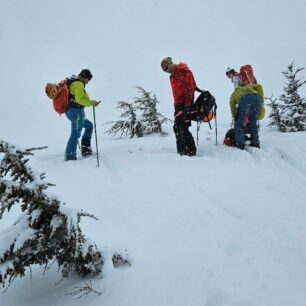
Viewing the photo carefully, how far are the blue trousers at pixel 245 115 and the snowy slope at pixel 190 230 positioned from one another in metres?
1.09

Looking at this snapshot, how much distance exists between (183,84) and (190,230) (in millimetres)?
4977

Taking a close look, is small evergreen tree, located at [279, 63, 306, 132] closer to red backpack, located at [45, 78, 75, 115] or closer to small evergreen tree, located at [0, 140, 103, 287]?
red backpack, located at [45, 78, 75, 115]

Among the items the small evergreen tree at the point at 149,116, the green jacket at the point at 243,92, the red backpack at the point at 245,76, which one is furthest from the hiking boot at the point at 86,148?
the small evergreen tree at the point at 149,116

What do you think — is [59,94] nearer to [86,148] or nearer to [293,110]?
[86,148]

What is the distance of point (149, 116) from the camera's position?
50.1 ft

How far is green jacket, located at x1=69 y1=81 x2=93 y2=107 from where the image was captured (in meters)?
8.34

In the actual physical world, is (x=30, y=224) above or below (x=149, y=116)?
below

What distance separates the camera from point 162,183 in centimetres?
598

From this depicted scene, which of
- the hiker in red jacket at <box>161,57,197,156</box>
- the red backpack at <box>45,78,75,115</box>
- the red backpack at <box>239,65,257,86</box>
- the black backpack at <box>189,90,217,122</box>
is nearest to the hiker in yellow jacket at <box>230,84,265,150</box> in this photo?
the red backpack at <box>239,65,257,86</box>

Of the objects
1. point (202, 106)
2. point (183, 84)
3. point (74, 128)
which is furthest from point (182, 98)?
point (74, 128)

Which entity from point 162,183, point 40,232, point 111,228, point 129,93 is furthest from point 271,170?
point 129,93

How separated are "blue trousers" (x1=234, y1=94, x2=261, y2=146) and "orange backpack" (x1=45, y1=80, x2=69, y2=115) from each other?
14.6 feet

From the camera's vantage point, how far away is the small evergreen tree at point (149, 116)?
15079 mm

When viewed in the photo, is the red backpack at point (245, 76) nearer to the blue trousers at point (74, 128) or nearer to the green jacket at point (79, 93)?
the green jacket at point (79, 93)
